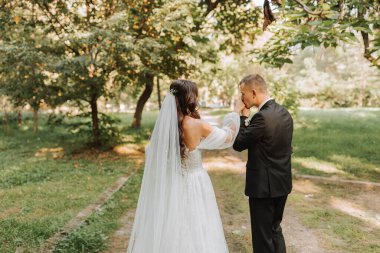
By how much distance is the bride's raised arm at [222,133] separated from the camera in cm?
394

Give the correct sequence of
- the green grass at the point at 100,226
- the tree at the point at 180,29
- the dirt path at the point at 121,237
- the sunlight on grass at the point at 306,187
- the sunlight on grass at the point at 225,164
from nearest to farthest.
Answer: the green grass at the point at 100,226
the dirt path at the point at 121,237
the sunlight on grass at the point at 306,187
the tree at the point at 180,29
the sunlight on grass at the point at 225,164

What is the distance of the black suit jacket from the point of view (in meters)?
3.98

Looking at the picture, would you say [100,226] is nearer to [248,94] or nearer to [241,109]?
[241,109]

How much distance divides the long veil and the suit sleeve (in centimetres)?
72

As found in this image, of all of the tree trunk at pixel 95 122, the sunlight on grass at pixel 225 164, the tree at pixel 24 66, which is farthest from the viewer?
the tree trunk at pixel 95 122

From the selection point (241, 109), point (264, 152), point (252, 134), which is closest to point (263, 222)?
point (264, 152)

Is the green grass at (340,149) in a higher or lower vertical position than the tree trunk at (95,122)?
lower

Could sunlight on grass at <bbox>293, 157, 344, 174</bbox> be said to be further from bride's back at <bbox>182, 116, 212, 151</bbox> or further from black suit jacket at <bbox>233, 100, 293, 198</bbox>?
bride's back at <bbox>182, 116, 212, 151</bbox>

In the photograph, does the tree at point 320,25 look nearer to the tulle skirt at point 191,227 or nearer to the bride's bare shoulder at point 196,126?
the bride's bare shoulder at point 196,126

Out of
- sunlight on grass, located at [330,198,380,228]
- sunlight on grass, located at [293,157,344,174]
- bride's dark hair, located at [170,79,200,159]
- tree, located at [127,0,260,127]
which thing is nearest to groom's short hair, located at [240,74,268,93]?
bride's dark hair, located at [170,79,200,159]

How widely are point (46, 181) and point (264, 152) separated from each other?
7276 mm

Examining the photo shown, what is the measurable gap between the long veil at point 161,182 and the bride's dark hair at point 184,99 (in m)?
0.06

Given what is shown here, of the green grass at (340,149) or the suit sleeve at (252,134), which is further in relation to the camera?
the green grass at (340,149)

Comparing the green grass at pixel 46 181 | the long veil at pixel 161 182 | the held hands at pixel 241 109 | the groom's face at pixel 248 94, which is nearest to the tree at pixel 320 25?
the groom's face at pixel 248 94
